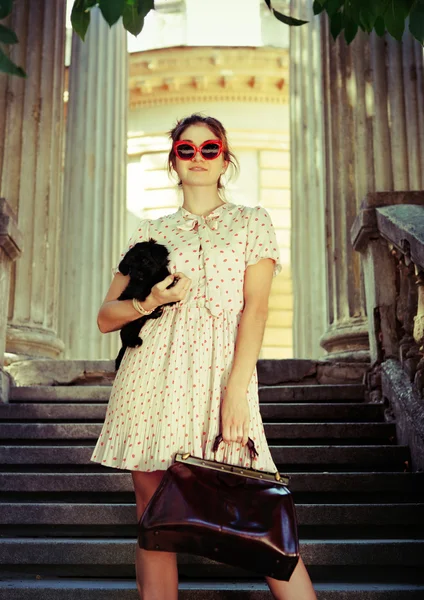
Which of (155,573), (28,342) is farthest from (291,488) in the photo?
(28,342)

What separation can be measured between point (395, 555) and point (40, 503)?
5.69ft

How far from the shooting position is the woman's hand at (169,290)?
2.20m

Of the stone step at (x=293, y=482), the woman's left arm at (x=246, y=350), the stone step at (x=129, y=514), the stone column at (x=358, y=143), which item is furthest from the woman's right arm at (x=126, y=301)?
the stone column at (x=358, y=143)

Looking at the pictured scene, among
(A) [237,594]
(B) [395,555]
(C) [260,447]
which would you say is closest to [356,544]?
(B) [395,555]

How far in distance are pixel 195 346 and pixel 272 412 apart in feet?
8.59

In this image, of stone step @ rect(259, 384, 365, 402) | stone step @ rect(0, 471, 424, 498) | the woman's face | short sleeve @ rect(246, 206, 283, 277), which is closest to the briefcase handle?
short sleeve @ rect(246, 206, 283, 277)

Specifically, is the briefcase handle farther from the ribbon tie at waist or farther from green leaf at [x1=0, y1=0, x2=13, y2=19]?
green leaf at [x1=0, y1=0, x2=13, y2=19]

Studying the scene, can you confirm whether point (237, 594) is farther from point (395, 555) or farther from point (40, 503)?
point (40, 503)

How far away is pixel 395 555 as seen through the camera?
10.9 feet

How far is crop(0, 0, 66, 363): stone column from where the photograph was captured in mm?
6770

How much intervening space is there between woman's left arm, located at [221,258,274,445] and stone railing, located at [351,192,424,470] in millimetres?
1945

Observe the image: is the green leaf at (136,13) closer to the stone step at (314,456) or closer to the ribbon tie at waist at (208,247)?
the ribbon tie at waist at (208,247)

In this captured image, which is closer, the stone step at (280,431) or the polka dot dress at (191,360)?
the polka dot dress at (191,360)

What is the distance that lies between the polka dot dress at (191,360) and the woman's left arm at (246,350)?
0.04 metres
